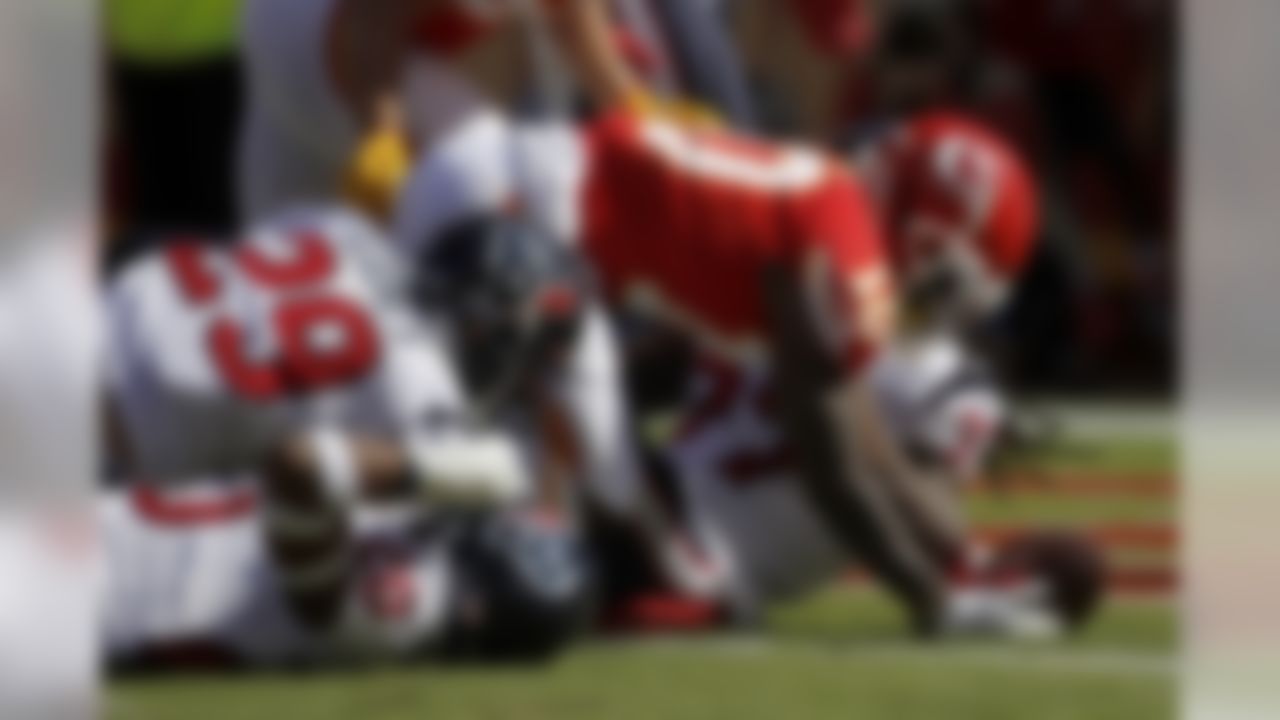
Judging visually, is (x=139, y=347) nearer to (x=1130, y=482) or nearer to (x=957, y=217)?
(x=957, y=217)

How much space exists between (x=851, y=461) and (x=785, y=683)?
0.33m

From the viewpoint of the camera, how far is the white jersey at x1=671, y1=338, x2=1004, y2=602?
2.95 metres

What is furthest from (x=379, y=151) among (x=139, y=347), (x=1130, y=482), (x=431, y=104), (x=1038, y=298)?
(x=1130, y=482)

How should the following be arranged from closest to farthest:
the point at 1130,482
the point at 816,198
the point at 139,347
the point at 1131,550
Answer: the point at 139,347 → the point at 816,198 → the point at 1131,550 → the point at 1130,482

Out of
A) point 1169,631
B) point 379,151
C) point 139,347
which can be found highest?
point 379,151

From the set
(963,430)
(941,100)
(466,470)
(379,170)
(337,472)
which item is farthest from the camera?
(941,100)

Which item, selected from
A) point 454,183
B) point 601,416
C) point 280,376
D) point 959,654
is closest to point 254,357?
point 280,376

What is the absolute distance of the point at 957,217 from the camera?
3055 mm

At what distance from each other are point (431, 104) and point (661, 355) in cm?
37

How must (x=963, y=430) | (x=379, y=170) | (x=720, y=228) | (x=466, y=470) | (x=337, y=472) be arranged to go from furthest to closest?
(x=963, y=430), (x=720, y=228), (x=379, y=170), (x=466, y=470), (x=337, y=472)

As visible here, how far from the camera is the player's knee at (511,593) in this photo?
8.63 ft

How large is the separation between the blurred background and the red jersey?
0.07 metres

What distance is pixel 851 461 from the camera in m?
2.92

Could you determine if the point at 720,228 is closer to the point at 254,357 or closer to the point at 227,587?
the point at 254,357
